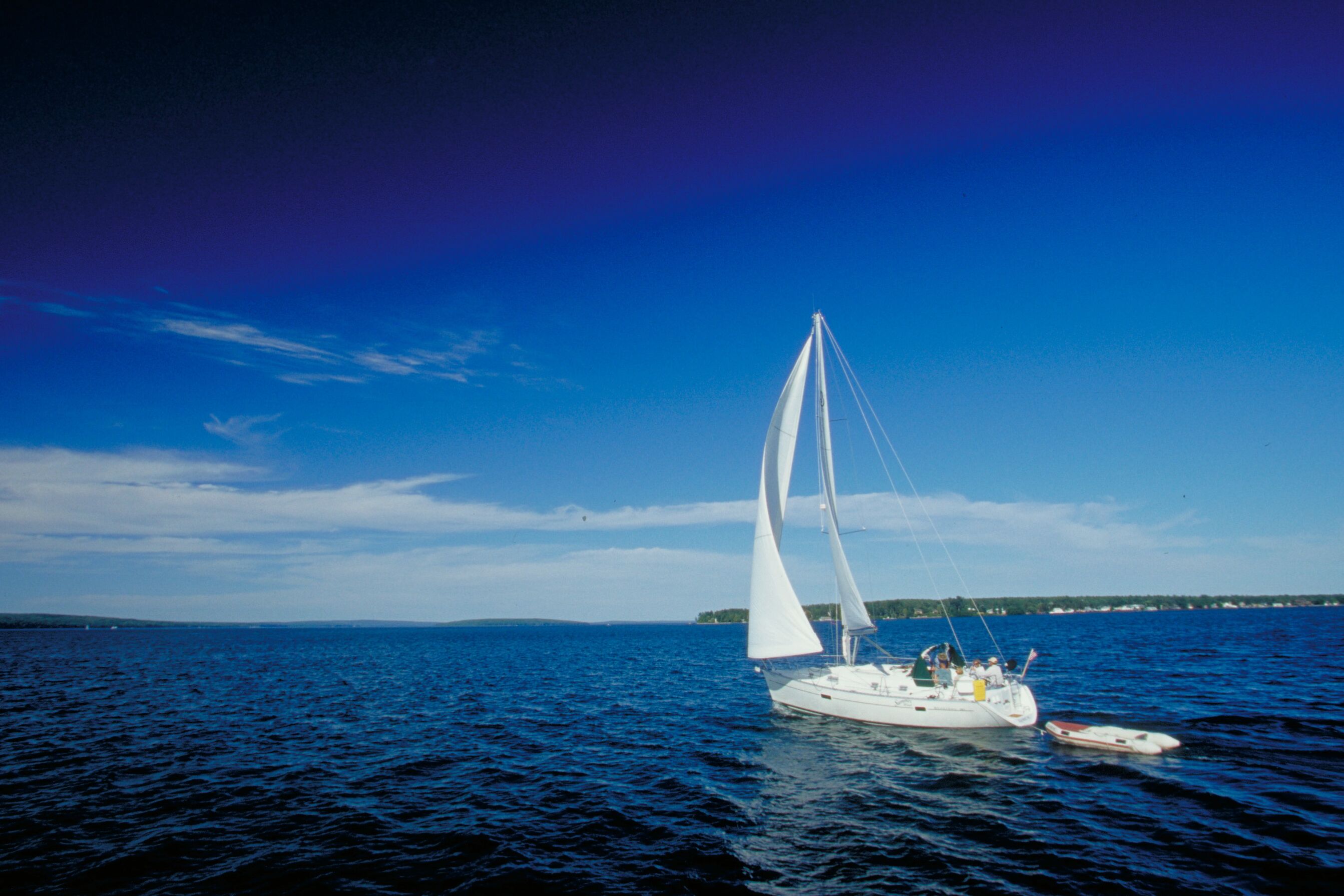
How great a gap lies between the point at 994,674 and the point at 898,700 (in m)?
4.03

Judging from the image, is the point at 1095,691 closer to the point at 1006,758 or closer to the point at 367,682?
the point at 1006,758

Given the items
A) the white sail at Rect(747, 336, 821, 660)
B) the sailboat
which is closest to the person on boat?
the sailboat

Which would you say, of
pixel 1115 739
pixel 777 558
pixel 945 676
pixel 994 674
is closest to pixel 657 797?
pixel 777 558

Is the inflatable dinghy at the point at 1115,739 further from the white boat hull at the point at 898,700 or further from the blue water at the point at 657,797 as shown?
the white boat hull at the point at 898,700

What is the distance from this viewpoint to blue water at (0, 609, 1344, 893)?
1207 cm

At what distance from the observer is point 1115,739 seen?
20469mm

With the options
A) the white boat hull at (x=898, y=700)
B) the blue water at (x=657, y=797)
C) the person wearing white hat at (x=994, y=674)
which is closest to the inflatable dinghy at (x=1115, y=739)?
the blue water at (x=657, y=797)

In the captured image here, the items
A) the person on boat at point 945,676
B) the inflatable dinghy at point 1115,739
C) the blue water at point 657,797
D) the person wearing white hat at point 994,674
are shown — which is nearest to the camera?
the blue water at point 657,797

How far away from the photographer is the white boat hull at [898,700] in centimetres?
2341

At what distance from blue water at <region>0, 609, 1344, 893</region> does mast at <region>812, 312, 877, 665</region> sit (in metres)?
3.93

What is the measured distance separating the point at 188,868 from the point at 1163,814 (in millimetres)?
21919

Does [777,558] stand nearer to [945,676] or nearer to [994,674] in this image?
[945,676]

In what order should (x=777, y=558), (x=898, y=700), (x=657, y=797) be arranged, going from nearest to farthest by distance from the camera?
(x=657, y=797), (x=898, y=700), (x=777, y=558)

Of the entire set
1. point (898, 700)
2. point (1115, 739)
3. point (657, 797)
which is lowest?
point (657, 797)
